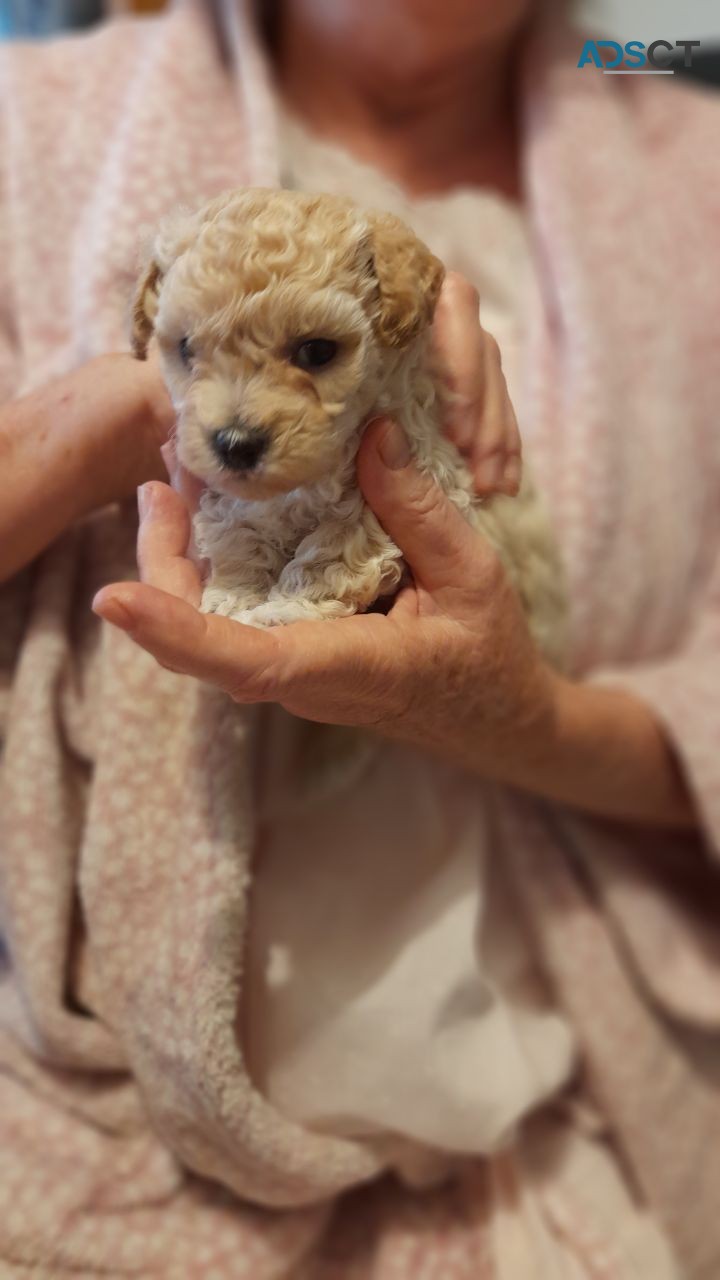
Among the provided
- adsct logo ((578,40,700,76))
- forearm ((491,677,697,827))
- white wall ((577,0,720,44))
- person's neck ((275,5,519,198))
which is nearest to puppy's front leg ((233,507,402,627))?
forearm ((491,677,697,827))

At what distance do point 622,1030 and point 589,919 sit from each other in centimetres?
11

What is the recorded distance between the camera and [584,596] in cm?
98

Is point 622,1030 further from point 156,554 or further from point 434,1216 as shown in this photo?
point 156,554

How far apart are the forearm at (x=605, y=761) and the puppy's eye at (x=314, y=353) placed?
1.39ft

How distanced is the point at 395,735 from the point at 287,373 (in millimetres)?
282

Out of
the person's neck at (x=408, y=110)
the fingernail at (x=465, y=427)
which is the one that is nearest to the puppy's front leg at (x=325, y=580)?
the fingernail at (x=465, y=427)

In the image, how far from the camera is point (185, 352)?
53cm

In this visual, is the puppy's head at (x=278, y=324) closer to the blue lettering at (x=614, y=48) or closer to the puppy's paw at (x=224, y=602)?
the puppy's paw at (x=224, y=602)

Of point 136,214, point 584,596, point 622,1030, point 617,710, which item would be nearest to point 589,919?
point 622,1030

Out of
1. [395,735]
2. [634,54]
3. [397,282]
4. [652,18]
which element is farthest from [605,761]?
[652,18]

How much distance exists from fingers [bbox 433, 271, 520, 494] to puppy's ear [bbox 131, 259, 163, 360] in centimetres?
18

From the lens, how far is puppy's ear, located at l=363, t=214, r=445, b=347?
20.3 inches

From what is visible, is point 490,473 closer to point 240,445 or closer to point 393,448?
point 393,448

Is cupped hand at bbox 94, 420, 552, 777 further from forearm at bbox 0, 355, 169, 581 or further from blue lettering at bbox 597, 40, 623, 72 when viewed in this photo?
blue lettering at bbox 597, 40, 623, 72
